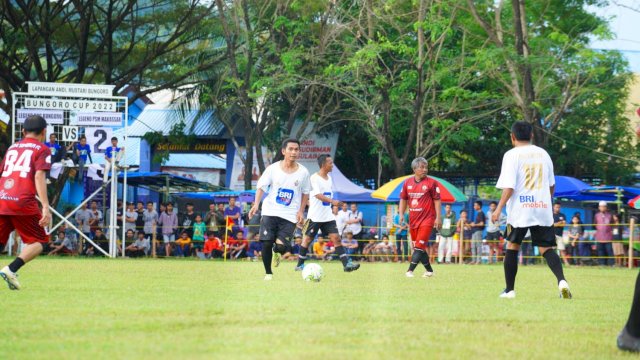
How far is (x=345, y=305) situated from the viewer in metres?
10.2

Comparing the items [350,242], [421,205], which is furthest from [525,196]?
[350,242]

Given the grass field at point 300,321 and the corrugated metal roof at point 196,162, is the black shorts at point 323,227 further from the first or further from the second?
the corrugated metal roof at point 196,162

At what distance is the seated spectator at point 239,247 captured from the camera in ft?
96.8

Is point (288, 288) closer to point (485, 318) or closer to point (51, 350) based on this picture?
point (485, 318)

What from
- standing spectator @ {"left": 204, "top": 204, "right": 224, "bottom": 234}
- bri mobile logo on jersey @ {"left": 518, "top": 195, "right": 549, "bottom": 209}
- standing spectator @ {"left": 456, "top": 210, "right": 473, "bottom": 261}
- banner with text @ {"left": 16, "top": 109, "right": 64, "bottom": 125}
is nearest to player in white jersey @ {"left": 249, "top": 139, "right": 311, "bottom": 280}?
bri mobile logo on jersey @ {"left": 518, "top": 195, "right": 549, "bottom": 209}

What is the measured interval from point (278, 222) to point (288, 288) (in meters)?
2.19

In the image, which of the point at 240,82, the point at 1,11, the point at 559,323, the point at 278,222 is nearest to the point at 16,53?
the point at 1,11

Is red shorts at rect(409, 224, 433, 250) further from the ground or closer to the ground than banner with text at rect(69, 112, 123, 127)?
closer to the ground

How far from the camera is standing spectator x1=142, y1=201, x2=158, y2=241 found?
3044 centimetres

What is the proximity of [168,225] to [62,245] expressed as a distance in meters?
3.00

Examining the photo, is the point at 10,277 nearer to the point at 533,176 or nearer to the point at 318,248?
the point at 533,176

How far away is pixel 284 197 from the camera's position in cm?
1488

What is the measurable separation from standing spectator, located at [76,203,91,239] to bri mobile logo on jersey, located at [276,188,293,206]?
1530 cm

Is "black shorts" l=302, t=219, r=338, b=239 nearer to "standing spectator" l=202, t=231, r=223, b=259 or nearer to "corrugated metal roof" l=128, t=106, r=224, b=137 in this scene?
"standing spectator" l=202, t=231, r=223, b=259
